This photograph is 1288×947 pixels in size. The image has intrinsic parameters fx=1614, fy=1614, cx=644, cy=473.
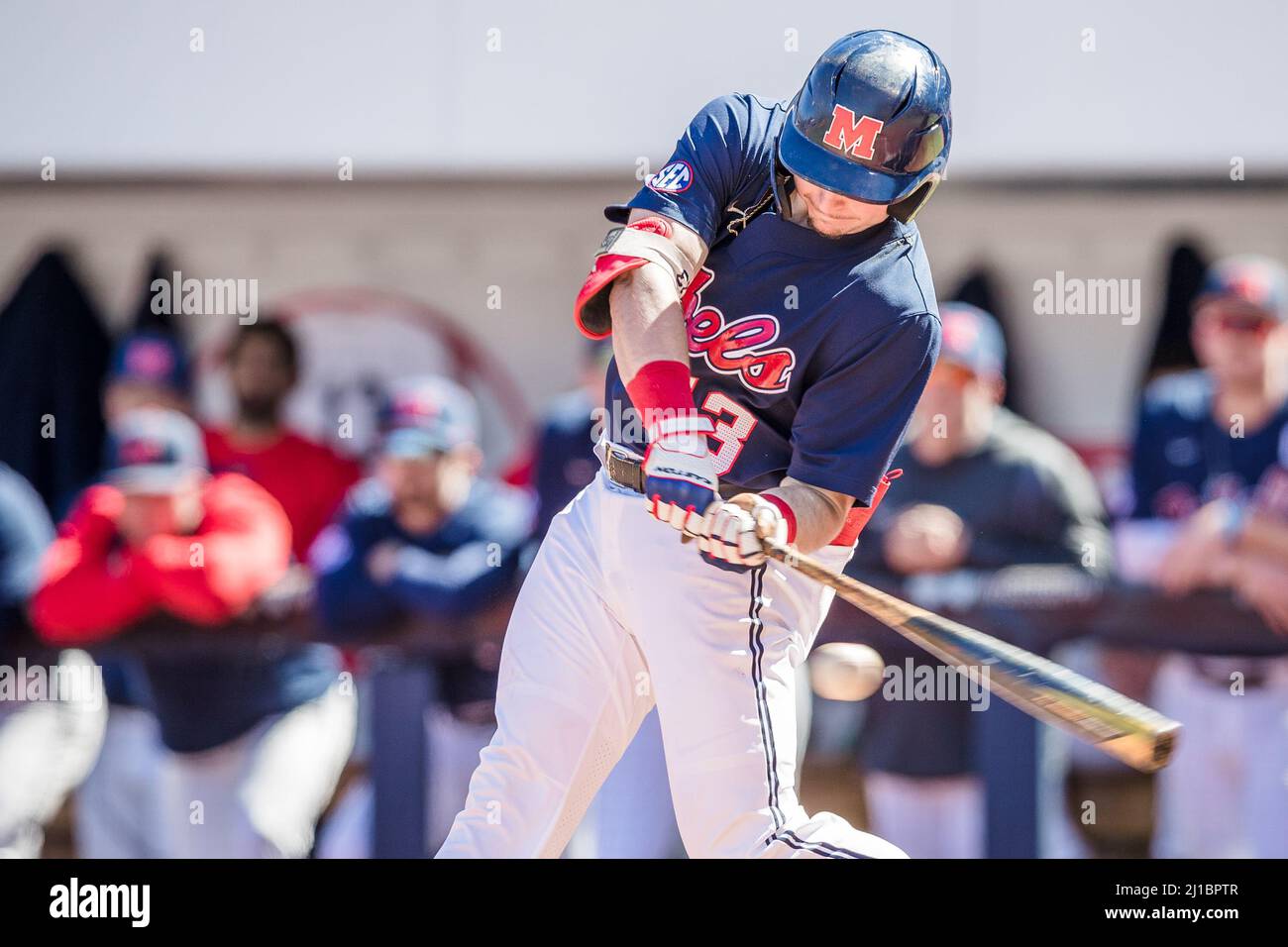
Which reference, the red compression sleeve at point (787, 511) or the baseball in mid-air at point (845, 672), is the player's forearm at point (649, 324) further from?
the baseball in mid-air at point (845, 672)

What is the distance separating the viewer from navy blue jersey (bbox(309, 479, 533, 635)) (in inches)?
138

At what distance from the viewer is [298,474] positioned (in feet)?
14.1

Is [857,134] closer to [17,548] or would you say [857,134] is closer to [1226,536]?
[1226,536]

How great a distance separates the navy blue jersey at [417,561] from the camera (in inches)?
138

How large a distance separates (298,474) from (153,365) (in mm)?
660

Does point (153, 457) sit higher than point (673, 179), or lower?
lower

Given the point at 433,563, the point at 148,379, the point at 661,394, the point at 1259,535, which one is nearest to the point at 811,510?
the point at 661,394

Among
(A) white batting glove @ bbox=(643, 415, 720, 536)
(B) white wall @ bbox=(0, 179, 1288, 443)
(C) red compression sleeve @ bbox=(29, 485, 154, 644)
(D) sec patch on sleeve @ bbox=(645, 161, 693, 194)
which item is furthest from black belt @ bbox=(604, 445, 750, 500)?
(B) white wall @ bbox=(0, 179, 1288, 443)

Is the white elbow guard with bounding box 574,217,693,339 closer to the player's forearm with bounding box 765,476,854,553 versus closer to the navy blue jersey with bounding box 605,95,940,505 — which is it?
Answer: the navy blue jersey with bounding box 605,95,940,505

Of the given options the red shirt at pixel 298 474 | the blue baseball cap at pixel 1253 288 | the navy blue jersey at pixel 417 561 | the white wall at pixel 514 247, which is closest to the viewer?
the navy blue jersey at pixel 417 561

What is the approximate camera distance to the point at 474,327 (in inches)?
212

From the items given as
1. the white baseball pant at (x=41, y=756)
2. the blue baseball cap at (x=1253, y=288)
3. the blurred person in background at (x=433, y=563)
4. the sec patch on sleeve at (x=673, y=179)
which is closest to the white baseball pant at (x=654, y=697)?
the sec patch on sleeve at (x=673, y=179)

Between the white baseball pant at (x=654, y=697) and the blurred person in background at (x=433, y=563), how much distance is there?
1.09 m
